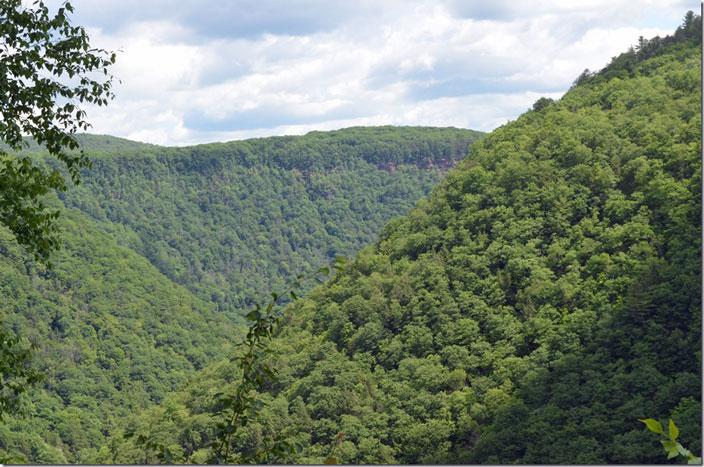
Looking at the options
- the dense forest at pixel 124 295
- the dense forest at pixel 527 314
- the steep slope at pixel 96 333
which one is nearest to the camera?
the dense forest at pixel 527 314

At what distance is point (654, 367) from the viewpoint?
45.9 metres

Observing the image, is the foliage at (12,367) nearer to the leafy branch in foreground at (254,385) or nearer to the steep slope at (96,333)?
the leafy branch in foreground at (254,385)

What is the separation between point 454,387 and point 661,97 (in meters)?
26.7

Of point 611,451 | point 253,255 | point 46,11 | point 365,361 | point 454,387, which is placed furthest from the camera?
point 253,255

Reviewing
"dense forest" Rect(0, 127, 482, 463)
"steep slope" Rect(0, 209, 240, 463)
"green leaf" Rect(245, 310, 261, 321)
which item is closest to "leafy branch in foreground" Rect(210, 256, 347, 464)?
"green leaf" Rect(245, 310, 261, 321)

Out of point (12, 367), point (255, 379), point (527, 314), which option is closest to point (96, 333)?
point (527, 314)

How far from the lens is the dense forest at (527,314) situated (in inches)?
1784

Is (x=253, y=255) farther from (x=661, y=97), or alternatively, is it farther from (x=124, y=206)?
(x=661, y=97)

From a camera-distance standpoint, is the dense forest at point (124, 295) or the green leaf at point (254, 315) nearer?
the green leaf at point (254, 315)

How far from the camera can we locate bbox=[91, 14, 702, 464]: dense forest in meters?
45.3

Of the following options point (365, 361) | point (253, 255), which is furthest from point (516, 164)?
point (253, 255)

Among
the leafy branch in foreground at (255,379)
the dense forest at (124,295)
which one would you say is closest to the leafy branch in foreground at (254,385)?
the leafy branch in foreground at (255,379)

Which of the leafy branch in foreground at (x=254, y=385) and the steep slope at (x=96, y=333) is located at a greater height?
the leafy branch in foreground at (x=254, y=385)

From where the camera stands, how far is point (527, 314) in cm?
5347
